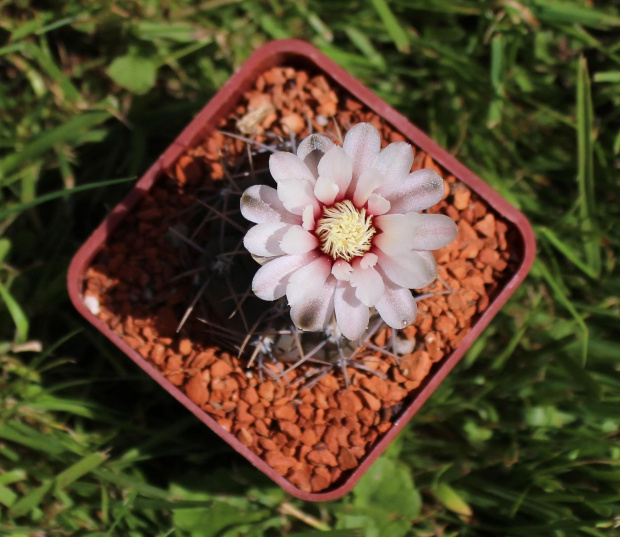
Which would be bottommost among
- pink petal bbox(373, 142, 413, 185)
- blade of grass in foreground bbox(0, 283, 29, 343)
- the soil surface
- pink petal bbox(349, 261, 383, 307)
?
blade of grass in foreground bbox(0, 283, 29, 343)

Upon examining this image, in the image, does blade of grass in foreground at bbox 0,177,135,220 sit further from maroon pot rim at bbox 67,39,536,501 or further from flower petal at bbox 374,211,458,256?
flower petal at bbox 374,211,458,256

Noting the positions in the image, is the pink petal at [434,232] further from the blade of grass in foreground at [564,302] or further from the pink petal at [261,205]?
the blade of grass in foreground at [564,302]

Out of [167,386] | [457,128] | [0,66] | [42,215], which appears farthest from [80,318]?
[457,128]

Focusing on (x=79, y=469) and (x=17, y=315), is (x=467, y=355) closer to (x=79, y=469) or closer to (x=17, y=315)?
(x=79, y=469)

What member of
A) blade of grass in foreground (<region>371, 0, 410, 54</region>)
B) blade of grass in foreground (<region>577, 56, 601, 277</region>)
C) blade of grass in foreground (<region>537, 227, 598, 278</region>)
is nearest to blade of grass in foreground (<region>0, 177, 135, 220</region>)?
blade of grass in foreground (<region>371, 0, 410, 54</region>)

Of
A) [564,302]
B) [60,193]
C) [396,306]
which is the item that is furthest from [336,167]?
[564,302]
